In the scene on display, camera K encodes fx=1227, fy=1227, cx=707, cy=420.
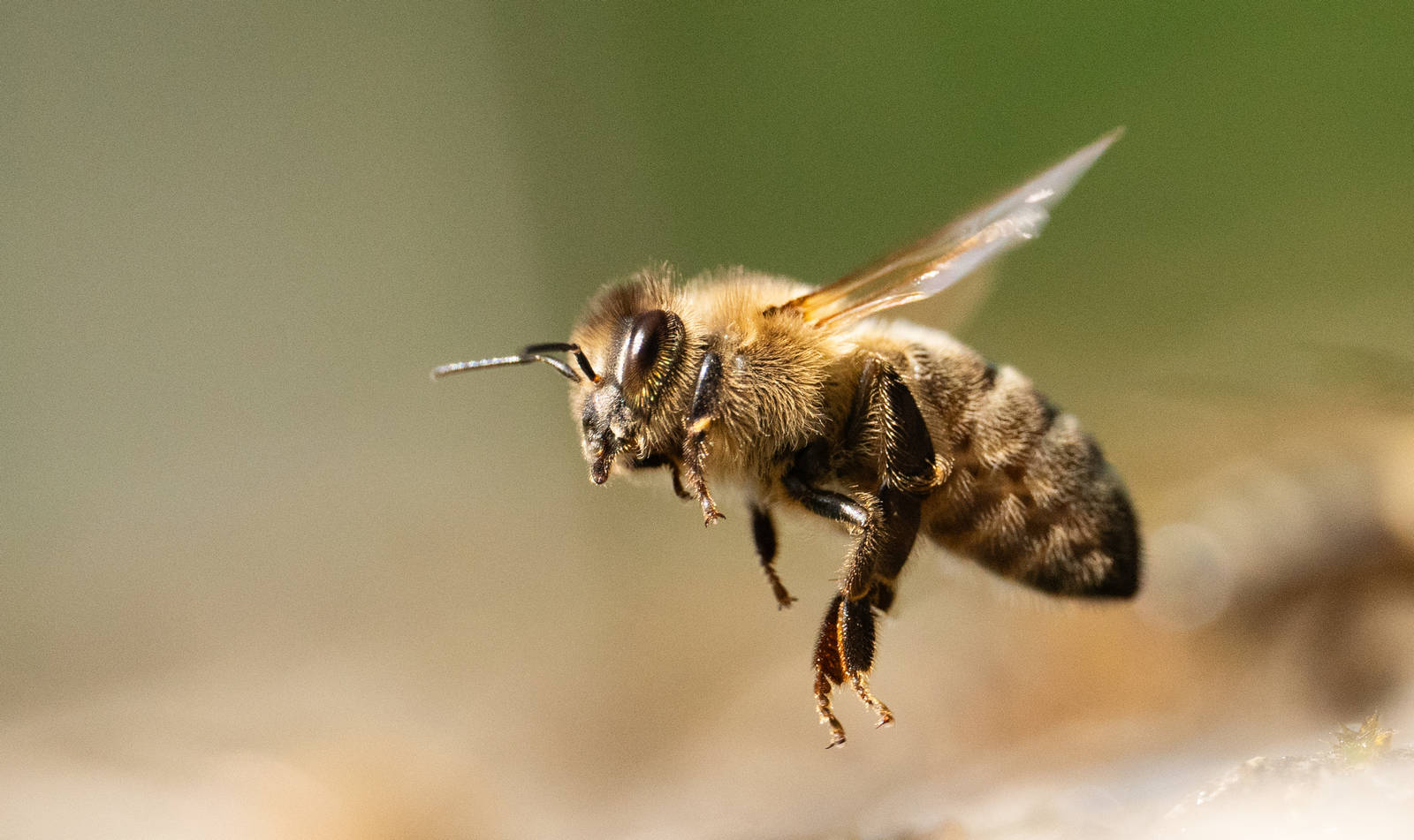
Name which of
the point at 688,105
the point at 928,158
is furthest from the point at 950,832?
the point at 688,105

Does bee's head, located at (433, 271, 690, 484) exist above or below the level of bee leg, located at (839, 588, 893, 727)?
above

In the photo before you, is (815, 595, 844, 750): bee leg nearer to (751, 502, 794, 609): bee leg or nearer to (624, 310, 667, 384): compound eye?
(751, 502, 794, 609): bee leg

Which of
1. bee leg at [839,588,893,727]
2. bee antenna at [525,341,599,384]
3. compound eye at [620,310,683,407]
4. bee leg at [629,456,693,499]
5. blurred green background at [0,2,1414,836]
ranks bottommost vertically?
bee leg at [839,588,893,727]

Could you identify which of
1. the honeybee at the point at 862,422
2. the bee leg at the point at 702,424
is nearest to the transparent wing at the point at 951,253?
the honeybee at the point at 862,422

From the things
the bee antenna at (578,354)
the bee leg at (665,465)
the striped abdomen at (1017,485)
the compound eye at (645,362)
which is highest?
the bee antenna at (578,354)

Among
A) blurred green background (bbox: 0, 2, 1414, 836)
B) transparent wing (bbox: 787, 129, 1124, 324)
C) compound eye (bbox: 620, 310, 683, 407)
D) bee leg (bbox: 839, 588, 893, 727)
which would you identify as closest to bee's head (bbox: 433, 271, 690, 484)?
compound eye (bbox: 620, 310, 683, 407)

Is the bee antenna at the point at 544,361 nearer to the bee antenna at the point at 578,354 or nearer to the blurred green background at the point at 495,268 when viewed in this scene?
the bee antenna at the point at 578,354

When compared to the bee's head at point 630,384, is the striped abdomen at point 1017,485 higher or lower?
lower

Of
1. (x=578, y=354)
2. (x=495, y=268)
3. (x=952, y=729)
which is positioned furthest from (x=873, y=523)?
(x=495, y=268)
